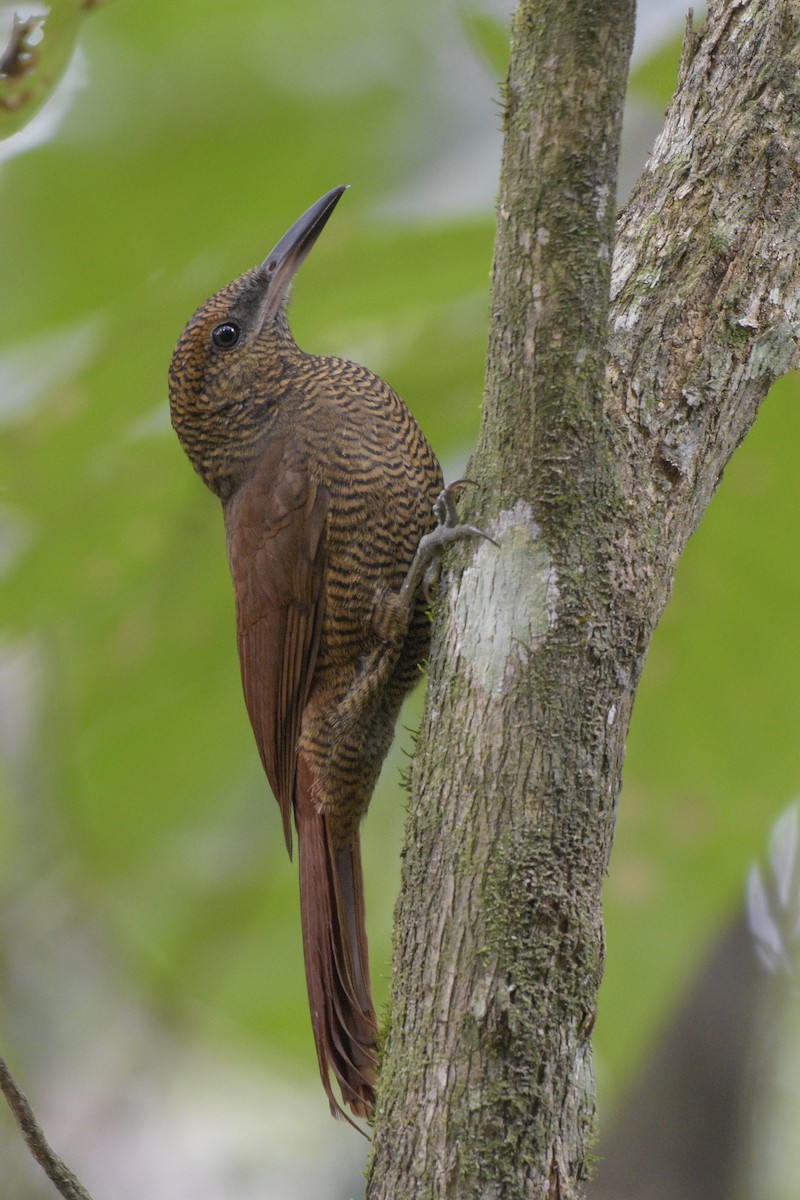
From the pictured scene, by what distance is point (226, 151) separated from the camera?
2662mm

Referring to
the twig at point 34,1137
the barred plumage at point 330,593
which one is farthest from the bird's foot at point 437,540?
the twig at point 34,1137

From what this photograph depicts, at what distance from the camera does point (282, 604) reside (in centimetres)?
292

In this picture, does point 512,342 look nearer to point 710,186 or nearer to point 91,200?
point 710,186

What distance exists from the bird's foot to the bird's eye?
2.88 ft

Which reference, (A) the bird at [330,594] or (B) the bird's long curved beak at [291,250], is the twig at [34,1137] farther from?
(B) the bird's long curved beak at [291,250]

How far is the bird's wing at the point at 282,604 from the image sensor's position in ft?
9.55

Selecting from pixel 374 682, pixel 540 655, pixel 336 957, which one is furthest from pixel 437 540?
pixel 336 957

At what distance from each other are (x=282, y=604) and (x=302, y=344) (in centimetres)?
70

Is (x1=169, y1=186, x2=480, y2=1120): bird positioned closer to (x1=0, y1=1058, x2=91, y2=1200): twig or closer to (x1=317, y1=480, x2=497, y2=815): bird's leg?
(x1=317, y1=480, x2=497, y2=815): bird's leg

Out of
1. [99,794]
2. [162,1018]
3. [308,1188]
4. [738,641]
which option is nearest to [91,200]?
[99,794]

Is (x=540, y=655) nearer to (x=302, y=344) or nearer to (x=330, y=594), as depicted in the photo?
(x=330, y=594)

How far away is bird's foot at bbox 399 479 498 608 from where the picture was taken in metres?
2.05

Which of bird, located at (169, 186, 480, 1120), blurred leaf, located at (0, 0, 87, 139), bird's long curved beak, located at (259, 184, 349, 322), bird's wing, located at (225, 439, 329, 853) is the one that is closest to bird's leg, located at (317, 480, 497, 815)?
bird, located at (169, 186, 480, 1120)

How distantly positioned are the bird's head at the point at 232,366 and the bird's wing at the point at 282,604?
9.0 inches
